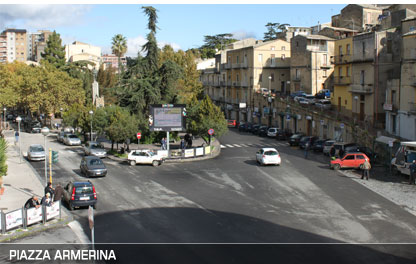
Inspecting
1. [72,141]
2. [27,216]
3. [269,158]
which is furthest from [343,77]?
[27,216]

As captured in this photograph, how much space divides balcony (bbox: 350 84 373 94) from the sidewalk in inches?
1308

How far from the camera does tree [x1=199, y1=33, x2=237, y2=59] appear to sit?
12069 cm

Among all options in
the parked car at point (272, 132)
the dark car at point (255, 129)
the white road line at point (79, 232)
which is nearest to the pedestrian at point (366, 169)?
the white road line at point (79, 232)

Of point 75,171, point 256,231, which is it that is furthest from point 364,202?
point 75,171

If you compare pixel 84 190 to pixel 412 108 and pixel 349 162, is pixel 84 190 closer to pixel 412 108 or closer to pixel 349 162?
pixel 349 162

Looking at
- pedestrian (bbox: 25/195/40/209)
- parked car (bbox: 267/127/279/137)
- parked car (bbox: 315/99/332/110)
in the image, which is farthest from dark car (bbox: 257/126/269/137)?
pedestrian (bbox: 25/195/40/209)

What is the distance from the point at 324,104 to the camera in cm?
5434

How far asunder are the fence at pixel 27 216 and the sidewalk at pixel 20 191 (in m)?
0.20

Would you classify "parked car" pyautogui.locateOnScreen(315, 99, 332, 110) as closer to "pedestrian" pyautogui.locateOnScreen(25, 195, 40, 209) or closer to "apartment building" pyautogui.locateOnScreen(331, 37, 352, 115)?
"apartment building" pyautogui.locateOnScreen(331, 37, 352, 115)

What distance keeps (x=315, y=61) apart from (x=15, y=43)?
141m

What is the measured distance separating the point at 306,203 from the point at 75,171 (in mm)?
18567

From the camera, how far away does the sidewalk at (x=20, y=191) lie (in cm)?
1831

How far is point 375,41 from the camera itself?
44.6 meters

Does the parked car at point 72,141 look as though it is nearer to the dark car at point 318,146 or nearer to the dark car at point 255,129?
the dark car at point 255,129
